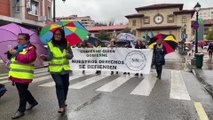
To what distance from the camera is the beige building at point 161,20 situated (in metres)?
82.4

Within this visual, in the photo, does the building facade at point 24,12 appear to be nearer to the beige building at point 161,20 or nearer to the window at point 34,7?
the window at point 34,7

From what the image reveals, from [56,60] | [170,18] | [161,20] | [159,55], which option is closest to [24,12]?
[159,55]

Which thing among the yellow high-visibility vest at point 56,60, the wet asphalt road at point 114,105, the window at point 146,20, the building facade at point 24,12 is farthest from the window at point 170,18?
the yellow high-visibility vest at point 56,60

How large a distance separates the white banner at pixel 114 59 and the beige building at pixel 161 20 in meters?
71.2

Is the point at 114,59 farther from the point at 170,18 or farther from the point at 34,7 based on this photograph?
the point at 170,18

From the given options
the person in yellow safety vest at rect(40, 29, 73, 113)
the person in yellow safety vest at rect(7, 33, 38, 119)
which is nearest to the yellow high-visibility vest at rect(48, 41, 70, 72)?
the person in yellow safety vest at rect(40, 29, 73, 113)

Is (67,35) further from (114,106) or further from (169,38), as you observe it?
(169,38)

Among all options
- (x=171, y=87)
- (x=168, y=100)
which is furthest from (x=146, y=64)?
(x=168, y=100)

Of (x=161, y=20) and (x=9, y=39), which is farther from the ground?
(x=161, y=20)

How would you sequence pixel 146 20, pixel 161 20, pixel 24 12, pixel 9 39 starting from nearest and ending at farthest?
pixel 9 39 → pixel 24 12 → pixel 161 20 → pixel 146 20

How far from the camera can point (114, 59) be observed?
44.1 ft

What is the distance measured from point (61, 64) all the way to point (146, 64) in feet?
24.5

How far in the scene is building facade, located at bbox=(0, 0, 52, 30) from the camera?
27609mm

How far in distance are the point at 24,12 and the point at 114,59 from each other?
64.2 ft
